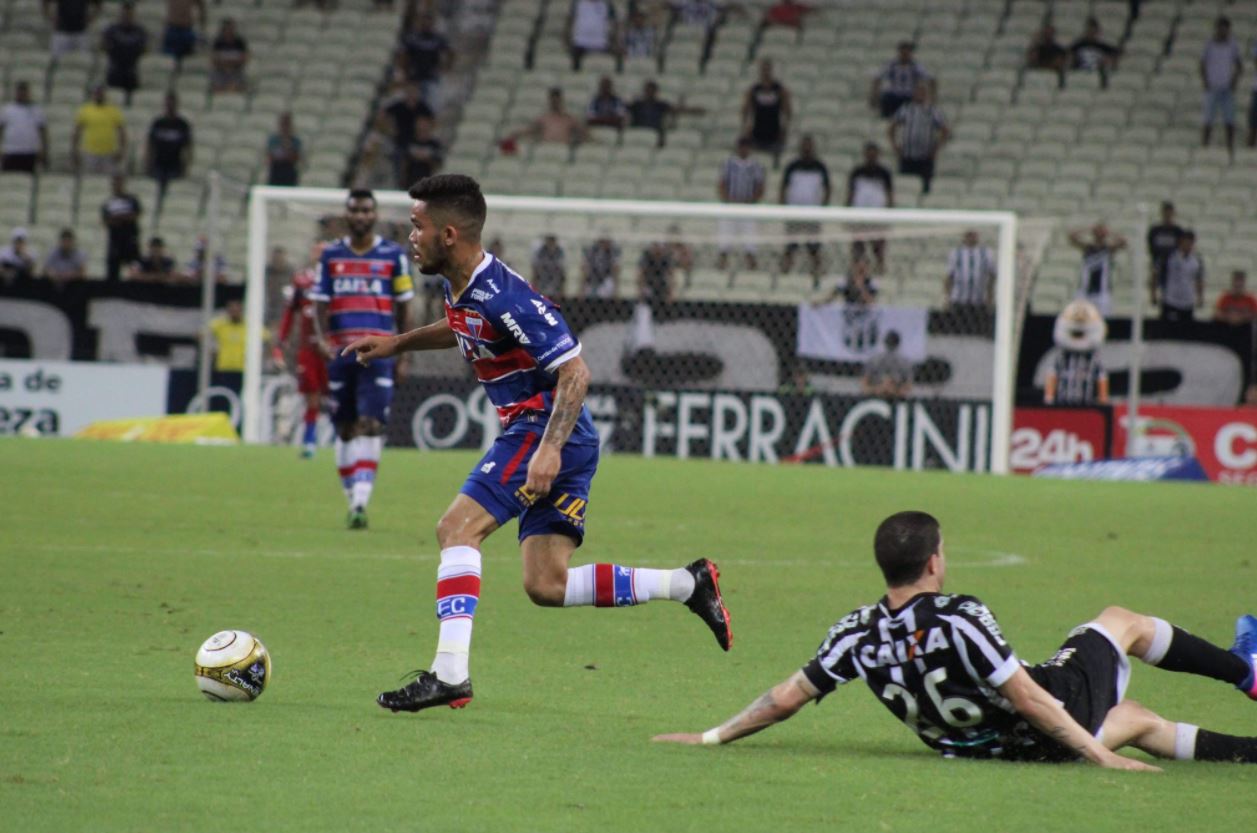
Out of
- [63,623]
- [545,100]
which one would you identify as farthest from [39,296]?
[63,623]

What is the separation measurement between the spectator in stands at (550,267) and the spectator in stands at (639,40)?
8.54 m

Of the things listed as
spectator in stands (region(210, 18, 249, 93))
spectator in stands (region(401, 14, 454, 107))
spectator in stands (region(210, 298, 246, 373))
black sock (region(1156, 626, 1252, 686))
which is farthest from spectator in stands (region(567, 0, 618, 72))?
black sock (region(1156, 626, 1252, 686))

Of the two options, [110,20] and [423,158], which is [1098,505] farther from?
[110,20]

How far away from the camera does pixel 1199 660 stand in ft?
20.5

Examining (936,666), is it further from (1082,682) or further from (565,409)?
(565,409)

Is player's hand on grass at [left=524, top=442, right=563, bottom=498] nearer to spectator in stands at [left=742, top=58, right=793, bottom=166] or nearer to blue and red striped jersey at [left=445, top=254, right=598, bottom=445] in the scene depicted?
blue and red striped jersey at [left=445, top=254, right=598, bottom=445]

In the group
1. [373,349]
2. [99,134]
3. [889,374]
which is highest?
[99,134]

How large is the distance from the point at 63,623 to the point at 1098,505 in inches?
422

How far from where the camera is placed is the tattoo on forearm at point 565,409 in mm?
6703

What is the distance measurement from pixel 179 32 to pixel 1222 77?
1608 cm

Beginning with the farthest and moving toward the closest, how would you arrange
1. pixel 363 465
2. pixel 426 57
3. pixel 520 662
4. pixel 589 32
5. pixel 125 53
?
pixel 589 32
pixel 125 53
pixel 426 57
pixel 363 465
pixel 520 662

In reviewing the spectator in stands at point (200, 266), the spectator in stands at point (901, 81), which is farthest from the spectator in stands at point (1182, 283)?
the spectator in stands at point (200, 266)

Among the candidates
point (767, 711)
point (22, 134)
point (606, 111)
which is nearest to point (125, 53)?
point (22, 134)

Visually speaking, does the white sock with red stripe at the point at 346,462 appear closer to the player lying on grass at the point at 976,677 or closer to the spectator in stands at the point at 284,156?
the player lying on grass at the point at 976,677
